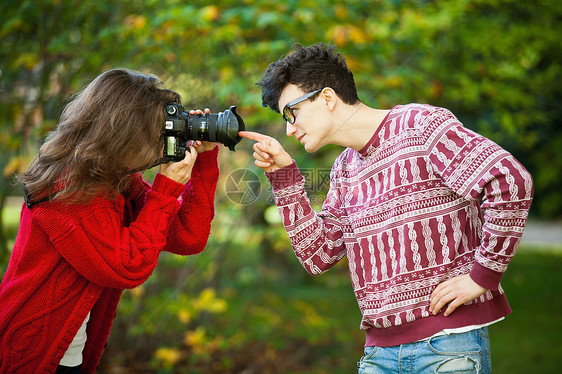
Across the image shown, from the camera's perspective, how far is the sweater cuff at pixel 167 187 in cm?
188

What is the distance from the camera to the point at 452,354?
170 centimetres

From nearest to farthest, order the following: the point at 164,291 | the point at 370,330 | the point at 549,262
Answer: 1. the point at 370,330
2. the point at 164,291
3. the point at 549,262

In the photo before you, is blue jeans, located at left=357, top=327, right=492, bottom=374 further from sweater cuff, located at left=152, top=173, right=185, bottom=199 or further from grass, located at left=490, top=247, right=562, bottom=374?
grass, located at left=490, top=247, right=562, bottom=374

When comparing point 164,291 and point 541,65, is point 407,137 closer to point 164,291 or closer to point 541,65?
point 164,291

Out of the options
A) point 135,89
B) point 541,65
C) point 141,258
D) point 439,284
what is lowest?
point 439,284

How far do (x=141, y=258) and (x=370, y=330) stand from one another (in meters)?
0.81

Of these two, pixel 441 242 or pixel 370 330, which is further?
pixel 370 330

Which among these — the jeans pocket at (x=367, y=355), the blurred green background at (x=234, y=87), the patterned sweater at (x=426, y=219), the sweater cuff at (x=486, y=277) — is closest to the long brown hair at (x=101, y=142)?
the patterned sweater at (x=426, y=219)

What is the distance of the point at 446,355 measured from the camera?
1.71 meters

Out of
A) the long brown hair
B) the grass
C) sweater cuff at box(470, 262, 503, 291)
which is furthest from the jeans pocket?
the grass

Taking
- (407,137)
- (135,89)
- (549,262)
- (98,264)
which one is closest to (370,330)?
(407,137)

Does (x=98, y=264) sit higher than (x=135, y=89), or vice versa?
(x=135, y=89)

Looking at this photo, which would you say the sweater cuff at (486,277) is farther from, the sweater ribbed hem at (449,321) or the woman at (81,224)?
the woman at (81,224)

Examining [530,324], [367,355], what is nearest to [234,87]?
[367,355]
